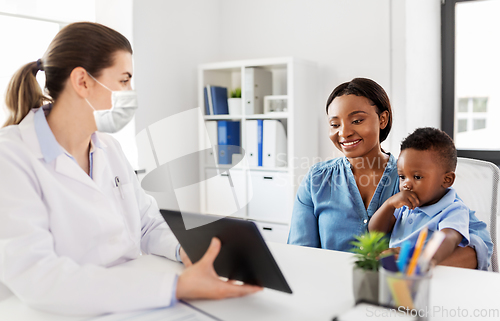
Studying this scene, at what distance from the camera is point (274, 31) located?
3.39 m

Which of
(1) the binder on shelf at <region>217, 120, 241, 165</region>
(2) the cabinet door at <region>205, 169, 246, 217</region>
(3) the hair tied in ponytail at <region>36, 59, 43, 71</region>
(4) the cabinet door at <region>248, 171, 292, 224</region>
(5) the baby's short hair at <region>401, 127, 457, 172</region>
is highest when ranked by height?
(3) the hair tied in ponytail at <region>36, 59, 43, 71</region>

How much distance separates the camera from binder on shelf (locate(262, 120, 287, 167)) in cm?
296

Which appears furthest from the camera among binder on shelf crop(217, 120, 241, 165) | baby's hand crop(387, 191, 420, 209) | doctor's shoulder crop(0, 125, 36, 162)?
binder on shelf crop(217, 120, 241, 165)

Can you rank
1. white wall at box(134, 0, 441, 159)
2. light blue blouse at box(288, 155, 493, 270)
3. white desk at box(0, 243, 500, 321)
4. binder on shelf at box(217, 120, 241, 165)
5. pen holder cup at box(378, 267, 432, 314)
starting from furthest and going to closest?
binder on shelf at box(217, 120, 241, 165), white wall at box(134, 0, 441, 159), light blue blouse at box(288, 155, 493, 270), white desk at box(0, 243, 500, 321), pen holder cup at box(378, 267, 432, 314)

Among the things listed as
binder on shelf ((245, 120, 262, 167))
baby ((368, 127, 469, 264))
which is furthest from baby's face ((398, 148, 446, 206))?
binder on shelf ((245, 120, 262, 167))

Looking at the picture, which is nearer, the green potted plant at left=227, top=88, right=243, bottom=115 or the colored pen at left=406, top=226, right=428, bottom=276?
the colored pen at left=406, top=226, right=428, bottom=276

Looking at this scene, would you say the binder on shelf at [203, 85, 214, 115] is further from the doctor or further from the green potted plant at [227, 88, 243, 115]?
the doctor

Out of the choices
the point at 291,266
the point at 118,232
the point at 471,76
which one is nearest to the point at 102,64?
the point at 118,232

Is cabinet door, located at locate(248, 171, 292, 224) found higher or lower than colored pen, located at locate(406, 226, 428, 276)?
lower

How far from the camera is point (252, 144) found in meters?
3.07

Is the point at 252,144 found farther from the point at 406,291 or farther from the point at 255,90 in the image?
the point at 406,291

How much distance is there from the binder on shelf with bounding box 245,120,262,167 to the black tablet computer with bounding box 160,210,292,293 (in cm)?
208

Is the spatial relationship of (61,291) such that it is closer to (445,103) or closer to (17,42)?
(17,42)

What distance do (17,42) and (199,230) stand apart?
2.15m
